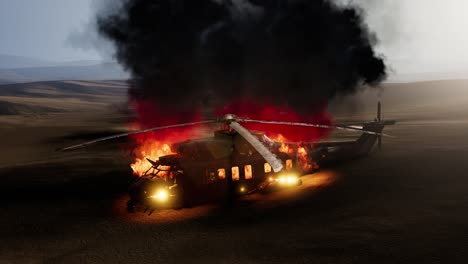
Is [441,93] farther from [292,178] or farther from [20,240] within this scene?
[20,240]

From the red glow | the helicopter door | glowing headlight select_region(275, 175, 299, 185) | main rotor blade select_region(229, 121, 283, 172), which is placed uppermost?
the red glow

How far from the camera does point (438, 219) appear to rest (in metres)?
13.9

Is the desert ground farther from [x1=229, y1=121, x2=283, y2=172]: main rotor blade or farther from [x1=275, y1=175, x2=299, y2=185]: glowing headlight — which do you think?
[x1=229, y1=121, x2=283, y2=172]: main rotor blade

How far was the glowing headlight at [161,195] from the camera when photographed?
51.9 ft

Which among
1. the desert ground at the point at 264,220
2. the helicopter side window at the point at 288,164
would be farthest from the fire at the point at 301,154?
the desert ground at the point at 264,220

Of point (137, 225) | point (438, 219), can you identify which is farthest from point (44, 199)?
point (438, 219)

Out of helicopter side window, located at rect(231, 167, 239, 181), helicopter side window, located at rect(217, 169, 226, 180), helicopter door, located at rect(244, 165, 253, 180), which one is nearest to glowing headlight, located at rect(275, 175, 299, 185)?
helicopter door, located at rect(244, 165, 253, 180)

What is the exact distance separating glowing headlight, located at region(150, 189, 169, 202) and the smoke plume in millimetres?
9826

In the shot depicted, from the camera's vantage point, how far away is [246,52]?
2658cm

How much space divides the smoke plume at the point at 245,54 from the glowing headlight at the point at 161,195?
983cm

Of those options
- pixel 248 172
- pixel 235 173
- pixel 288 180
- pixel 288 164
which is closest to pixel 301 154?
pixel 288 164

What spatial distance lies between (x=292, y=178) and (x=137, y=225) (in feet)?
25.0

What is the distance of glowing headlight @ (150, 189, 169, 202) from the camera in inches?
623

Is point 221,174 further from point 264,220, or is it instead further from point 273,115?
point 273,115
